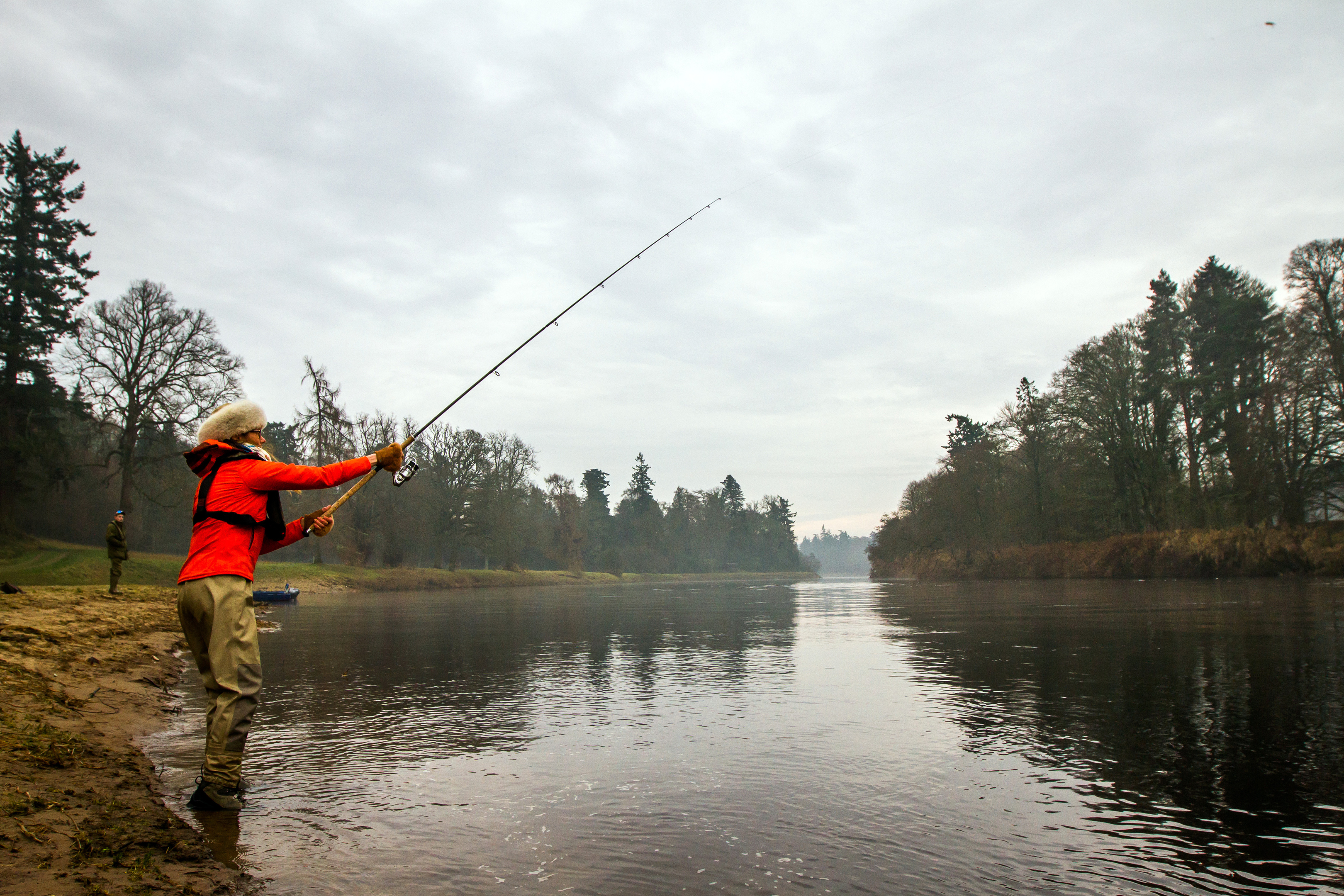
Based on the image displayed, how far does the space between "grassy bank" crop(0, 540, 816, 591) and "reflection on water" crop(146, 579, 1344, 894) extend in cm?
2040

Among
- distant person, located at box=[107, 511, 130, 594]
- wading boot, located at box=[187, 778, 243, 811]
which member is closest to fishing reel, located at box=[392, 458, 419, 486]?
wading boot, located at box=[187, 778, 243, 811]

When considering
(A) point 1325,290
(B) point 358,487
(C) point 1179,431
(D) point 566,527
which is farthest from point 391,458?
(D) point 566,527

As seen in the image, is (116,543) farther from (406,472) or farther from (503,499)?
(503,499)

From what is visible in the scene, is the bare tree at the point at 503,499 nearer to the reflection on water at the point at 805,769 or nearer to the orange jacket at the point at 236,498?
the reflection on water at the point at 805,769

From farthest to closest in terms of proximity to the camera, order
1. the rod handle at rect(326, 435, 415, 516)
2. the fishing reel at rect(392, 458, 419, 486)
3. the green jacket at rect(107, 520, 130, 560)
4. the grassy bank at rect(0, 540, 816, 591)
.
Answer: the grassy bank at rect(0, 540, 816, 591) → the green jacket at rect(107, 520, 130, 560) → the fishing reel at rect(392, 458, 419, 486) → the rod handle at rect(326, 435, 415, 516)

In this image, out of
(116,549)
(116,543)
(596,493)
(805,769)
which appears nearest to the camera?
(805,769)

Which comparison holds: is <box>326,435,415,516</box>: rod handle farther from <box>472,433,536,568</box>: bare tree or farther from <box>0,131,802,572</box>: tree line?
<box>472,433,536,568</box>: bare tree

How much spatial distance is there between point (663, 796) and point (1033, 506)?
5291cm

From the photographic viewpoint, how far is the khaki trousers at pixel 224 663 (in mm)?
4797

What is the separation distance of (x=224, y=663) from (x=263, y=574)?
42.8m

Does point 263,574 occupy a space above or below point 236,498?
below

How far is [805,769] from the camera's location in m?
5.97

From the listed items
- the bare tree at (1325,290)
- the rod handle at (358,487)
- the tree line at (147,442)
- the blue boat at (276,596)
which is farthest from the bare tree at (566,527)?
A: the rod handle at (358,487)

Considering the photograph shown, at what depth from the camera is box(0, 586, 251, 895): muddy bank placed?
346cm
